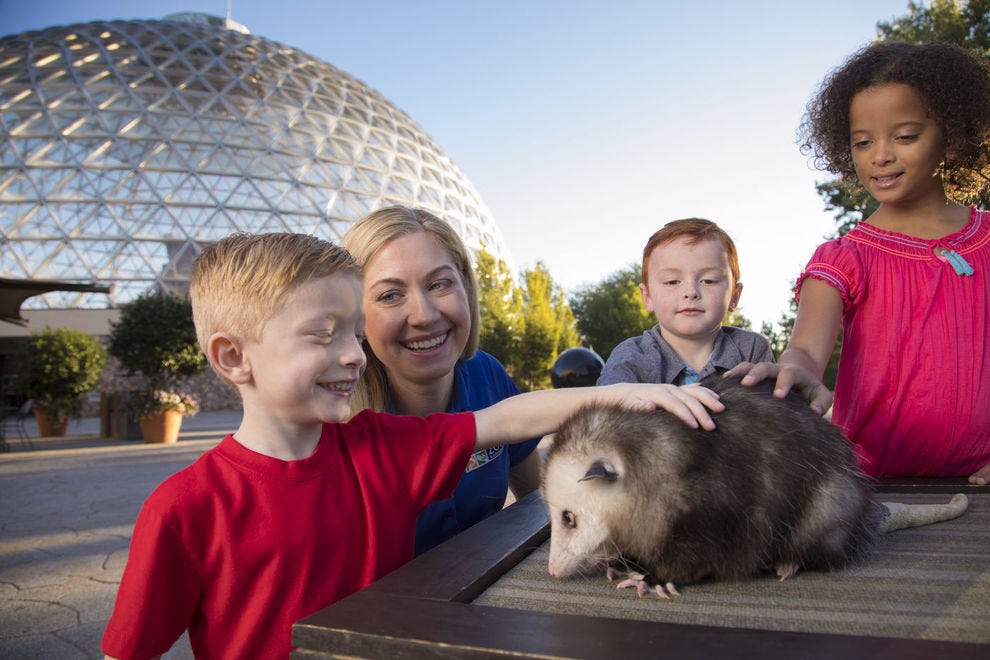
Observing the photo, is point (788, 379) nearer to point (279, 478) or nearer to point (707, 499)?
point (707, 499)

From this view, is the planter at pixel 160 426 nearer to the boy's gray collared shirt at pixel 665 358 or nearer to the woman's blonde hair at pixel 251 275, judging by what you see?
the boy's gray collared shirt at pixel 665 358

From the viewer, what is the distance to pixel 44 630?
390 centimetres

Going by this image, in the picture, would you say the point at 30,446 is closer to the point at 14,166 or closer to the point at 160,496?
the point at 160,496

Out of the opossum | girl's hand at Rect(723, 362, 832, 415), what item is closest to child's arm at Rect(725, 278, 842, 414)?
girl's hand at Rect(723, 362, 832, 415)

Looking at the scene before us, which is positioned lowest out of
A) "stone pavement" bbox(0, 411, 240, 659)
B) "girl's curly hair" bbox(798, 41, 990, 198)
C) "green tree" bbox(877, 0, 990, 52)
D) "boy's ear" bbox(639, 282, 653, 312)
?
"stone pavement" bbox(0, 411, 240, 659)

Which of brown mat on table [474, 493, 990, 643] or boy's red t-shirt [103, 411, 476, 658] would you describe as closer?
brown mat on table [474, 493, 990, 643]

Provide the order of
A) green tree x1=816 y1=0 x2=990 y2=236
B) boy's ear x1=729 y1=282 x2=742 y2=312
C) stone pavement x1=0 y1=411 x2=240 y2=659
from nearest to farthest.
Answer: boy's ear x1=729 y1=282 x2=742 y2=312, stone pavement x1=0 y1=411 x2=240 y2=659, green tree x1=816 y1=0 x2=990 y2=236

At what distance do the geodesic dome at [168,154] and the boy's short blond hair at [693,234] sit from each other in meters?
29.2

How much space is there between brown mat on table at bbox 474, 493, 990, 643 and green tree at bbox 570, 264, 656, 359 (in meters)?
29.4

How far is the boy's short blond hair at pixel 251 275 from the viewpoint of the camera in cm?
159

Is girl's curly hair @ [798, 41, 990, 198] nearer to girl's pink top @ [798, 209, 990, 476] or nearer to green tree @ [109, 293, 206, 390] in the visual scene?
girl's pink top @ [798, 209, 990, 476]

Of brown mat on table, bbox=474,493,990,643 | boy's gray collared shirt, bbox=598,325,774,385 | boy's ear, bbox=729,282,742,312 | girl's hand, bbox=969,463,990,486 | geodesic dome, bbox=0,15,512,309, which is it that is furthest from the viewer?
geodesic dome, bbox=0,15,512,309

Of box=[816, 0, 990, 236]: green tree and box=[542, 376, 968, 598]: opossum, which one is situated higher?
box=[816, 0, 990, 236]: green tree

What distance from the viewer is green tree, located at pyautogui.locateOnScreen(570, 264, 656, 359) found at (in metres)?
34.0
